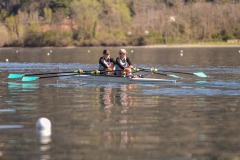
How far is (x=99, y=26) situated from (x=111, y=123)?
289 ft

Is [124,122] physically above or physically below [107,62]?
below

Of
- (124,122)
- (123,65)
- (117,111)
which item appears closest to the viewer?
(124,122)

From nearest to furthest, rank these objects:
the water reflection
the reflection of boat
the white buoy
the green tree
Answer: the water reflection → the white buoy → the reflection of boat → the green tree

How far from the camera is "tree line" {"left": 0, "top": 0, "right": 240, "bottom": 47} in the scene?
97500mm

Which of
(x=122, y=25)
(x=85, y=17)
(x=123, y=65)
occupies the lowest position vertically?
(x=123, y=65)

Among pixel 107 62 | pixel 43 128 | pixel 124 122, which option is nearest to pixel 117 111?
pixel 124 122

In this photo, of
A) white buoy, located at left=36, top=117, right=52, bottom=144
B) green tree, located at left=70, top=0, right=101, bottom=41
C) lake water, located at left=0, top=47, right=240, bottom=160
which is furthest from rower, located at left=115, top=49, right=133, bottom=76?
green tree, located at left=70, top=0, right=101, bottom=41

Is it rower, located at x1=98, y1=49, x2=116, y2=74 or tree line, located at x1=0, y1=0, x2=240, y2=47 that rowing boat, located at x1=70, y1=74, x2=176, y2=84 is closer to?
rower, located at x1=98, y1=49, x2=116, y2=74

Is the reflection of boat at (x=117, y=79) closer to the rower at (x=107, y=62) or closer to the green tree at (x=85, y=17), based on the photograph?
the rower at (x=107, y=62)

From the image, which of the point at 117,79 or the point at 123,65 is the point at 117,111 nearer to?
the point at 117,79

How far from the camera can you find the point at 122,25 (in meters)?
104

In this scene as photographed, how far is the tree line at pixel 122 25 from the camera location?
97.5 meters

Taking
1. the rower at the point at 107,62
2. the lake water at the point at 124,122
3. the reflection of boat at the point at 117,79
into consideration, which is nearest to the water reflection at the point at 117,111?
the lake water at the point at 124,122

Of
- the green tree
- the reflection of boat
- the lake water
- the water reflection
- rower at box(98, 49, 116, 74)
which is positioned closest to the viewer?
the lake water
